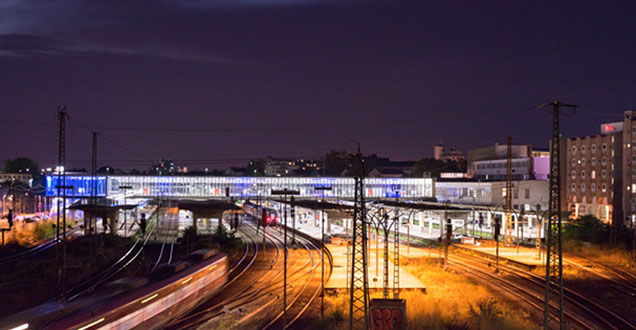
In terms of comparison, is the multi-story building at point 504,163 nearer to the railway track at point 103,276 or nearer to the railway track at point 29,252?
the railway track at point 103,276

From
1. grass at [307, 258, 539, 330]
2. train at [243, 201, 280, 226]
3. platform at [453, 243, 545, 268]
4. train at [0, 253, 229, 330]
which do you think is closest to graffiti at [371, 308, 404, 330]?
grass at [307, 258, 539, 330]

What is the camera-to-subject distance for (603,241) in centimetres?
4244

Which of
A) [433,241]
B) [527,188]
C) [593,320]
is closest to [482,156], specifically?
[527,188]

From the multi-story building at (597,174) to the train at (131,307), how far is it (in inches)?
1999

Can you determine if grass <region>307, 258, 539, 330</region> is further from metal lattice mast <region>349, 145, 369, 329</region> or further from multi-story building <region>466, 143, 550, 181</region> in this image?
multi-story building <region>466, 143, 550, 181</region>

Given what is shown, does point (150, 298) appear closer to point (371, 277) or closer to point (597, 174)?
point (371, 277)

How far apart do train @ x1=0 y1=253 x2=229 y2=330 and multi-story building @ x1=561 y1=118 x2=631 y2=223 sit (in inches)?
1999

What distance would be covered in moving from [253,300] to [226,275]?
549cm

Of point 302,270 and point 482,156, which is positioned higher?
point 482,156

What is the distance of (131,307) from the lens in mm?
16359

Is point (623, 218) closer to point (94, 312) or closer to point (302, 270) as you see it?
point (302, 270)

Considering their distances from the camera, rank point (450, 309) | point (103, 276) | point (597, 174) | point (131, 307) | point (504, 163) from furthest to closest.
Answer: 1. point (504, 163)
2. point (597, 174)
3. point (103, 276)
4. point (450, 309)
5. point (131, 307)

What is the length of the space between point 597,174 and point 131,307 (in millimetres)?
59853

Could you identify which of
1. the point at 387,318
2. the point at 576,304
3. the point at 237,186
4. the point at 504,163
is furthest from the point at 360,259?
the point at 504,163
